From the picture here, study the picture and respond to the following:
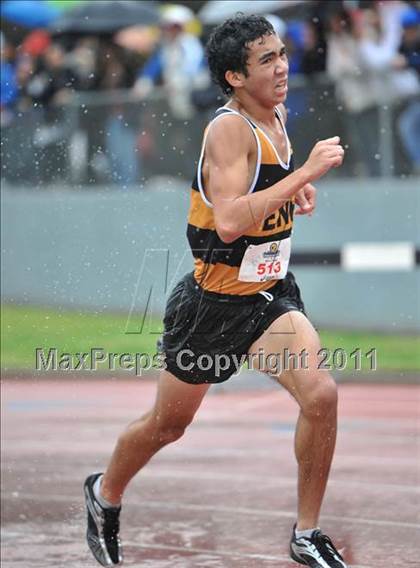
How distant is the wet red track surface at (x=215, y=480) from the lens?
20.8ft

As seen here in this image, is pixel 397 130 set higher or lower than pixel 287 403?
higher

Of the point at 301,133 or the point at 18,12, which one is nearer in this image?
the point at 301,133

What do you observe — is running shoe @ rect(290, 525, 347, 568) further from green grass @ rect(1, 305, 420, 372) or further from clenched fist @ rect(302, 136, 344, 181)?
clenched fist @ rect(302, 136, 344, 181)

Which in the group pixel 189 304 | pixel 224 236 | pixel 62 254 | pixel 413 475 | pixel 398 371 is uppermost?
pixel 224 236

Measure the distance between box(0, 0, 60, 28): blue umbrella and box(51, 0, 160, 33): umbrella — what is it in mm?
199

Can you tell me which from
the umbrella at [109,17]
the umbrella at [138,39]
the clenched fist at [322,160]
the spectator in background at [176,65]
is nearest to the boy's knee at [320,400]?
the clenched fist at [322,160]

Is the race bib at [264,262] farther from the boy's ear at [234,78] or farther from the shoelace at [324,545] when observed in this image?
the shoelace at [324,545]

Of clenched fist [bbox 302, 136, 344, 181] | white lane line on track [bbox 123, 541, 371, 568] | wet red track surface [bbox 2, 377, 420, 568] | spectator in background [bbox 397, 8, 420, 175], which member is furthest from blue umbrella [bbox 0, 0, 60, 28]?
clenched fist [bbox 302, 136, 344, 181]

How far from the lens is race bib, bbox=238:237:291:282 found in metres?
5.50

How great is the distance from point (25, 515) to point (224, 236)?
8.48 feet

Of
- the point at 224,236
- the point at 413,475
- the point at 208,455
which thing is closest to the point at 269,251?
the point at 224,236

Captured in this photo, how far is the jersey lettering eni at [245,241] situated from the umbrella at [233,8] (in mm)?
9179

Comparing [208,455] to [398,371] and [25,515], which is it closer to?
[25,515]

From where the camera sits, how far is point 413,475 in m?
8.14
